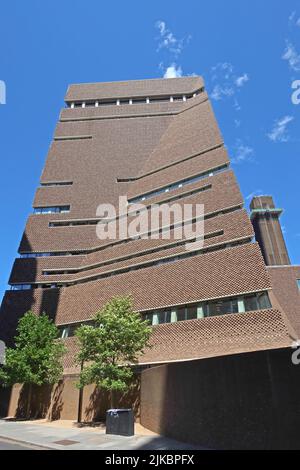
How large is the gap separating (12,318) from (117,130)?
38.2 meters

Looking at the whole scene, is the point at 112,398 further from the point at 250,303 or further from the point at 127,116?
the point at 127,116

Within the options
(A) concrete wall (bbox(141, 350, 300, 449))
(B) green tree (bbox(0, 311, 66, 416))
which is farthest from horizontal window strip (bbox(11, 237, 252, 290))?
(A) concrete wall (bbox(141, 350, 300, 449))

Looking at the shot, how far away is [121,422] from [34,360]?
46.8 ft

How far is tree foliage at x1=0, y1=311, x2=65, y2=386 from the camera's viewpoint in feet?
89.6

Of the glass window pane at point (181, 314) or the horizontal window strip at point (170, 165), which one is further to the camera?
the horizontal window strip at point (170, 165)

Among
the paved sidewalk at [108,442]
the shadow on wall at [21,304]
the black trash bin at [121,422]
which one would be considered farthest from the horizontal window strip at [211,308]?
the paved sidewalk at [108,442]

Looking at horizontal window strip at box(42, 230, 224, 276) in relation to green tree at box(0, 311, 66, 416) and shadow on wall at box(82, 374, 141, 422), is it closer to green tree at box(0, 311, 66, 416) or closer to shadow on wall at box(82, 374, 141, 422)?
green tree at box(0, 311, 66, 416)

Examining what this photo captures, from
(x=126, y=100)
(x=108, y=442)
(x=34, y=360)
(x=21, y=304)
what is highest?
(x=126, y=100)

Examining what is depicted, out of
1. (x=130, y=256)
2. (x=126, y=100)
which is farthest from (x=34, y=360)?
(x=126, y=100)

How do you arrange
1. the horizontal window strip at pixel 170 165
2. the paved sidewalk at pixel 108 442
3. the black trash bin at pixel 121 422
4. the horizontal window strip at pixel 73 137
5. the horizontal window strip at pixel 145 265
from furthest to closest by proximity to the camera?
1. the horizontal window strip at pixel 73 137
2. the horizontal window strip at pixel 170 165
3. the horizontal window strip at pixel 145 265
4. the black trash bin at pixel 121 422
5. the paved sidewalk at pixel 108 442

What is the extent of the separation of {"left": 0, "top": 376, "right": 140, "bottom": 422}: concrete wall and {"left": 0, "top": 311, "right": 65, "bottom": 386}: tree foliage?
4.21 feet

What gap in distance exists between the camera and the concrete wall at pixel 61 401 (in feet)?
71.2

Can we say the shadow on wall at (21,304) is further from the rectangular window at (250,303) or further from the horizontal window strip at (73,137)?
the horizontal window strip at (73,137)

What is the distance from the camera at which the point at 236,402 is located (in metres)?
10.7
